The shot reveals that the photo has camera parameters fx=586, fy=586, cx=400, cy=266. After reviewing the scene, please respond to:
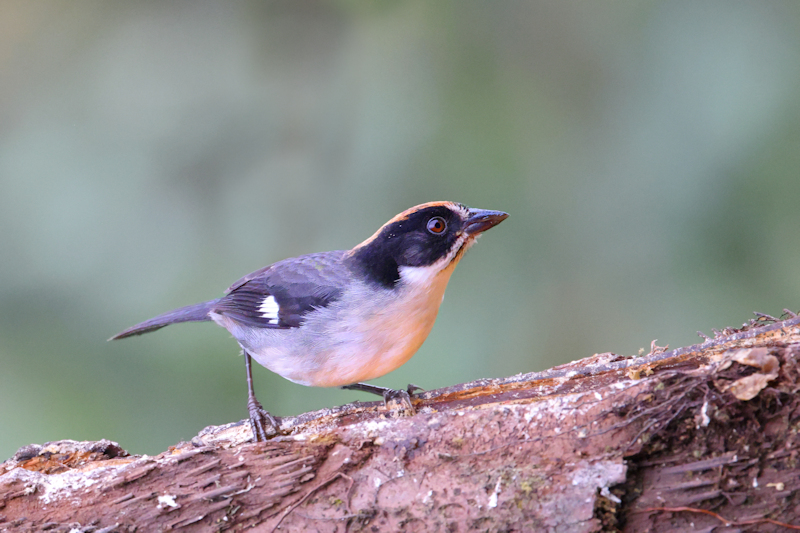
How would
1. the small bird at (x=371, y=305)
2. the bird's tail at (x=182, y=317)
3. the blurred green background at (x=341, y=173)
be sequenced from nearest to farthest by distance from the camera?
1. the small bird at (x=371, y=305)
2. the bird's tail at (x=182, y=317)
3. the blurred green background at (x=341, y=173)

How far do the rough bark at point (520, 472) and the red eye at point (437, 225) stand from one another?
931mm

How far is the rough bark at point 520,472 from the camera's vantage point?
1717 mm

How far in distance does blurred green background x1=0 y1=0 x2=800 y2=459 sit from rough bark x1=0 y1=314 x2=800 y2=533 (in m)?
1.88

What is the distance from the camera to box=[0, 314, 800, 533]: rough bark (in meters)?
1.72

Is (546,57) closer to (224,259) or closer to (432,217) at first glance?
(432,217)

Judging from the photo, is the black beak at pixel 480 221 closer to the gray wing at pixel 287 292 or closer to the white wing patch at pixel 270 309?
the gray wing at pixel 287 292

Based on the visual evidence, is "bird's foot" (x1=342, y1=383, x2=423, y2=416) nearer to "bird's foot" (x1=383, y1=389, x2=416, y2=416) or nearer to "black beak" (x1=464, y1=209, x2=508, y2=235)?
"bird's foot" (x1=383, y1=389, x2=416, y2=416)

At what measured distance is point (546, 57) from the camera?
4426 millimetres

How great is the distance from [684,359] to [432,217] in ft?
4.18

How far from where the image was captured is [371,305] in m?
2.83

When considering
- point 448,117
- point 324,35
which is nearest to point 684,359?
point 448,117

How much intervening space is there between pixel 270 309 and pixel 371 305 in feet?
2.05

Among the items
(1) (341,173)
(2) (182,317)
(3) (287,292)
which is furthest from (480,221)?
(1) (341,173)

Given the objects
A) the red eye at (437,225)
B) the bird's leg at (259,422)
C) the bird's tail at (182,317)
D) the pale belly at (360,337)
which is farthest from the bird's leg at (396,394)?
the bird's tail at (182,317)
